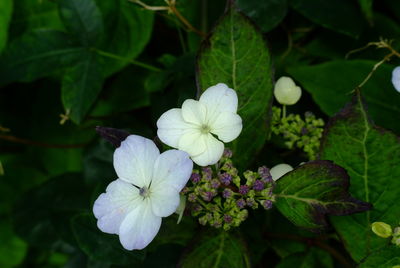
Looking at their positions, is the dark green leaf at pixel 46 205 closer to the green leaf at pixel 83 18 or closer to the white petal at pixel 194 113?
the green leaf at pixel 83 18

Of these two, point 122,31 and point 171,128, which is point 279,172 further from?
point 122,31

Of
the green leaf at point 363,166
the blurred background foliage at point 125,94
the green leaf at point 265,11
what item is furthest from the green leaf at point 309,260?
the green leaf at point 265,11

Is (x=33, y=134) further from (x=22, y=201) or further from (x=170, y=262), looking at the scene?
(x=170, y=262)

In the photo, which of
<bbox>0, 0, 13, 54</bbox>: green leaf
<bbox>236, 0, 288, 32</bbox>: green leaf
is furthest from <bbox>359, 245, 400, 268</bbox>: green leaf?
<bbox>0, 0, 13, 54</bbox>: green leaf

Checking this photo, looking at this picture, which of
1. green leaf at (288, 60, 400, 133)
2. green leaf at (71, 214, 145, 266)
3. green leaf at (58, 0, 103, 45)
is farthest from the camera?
green leaf at (58, 0, 103, 45)

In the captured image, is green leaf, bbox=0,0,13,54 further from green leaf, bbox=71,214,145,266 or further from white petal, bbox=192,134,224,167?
white petal, bbox=192,134,224,167

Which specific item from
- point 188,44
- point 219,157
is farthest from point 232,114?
point 188,44

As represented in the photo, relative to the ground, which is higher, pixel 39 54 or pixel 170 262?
pixel 39 54

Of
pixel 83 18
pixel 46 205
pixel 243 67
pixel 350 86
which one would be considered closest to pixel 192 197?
pixel 243 67
